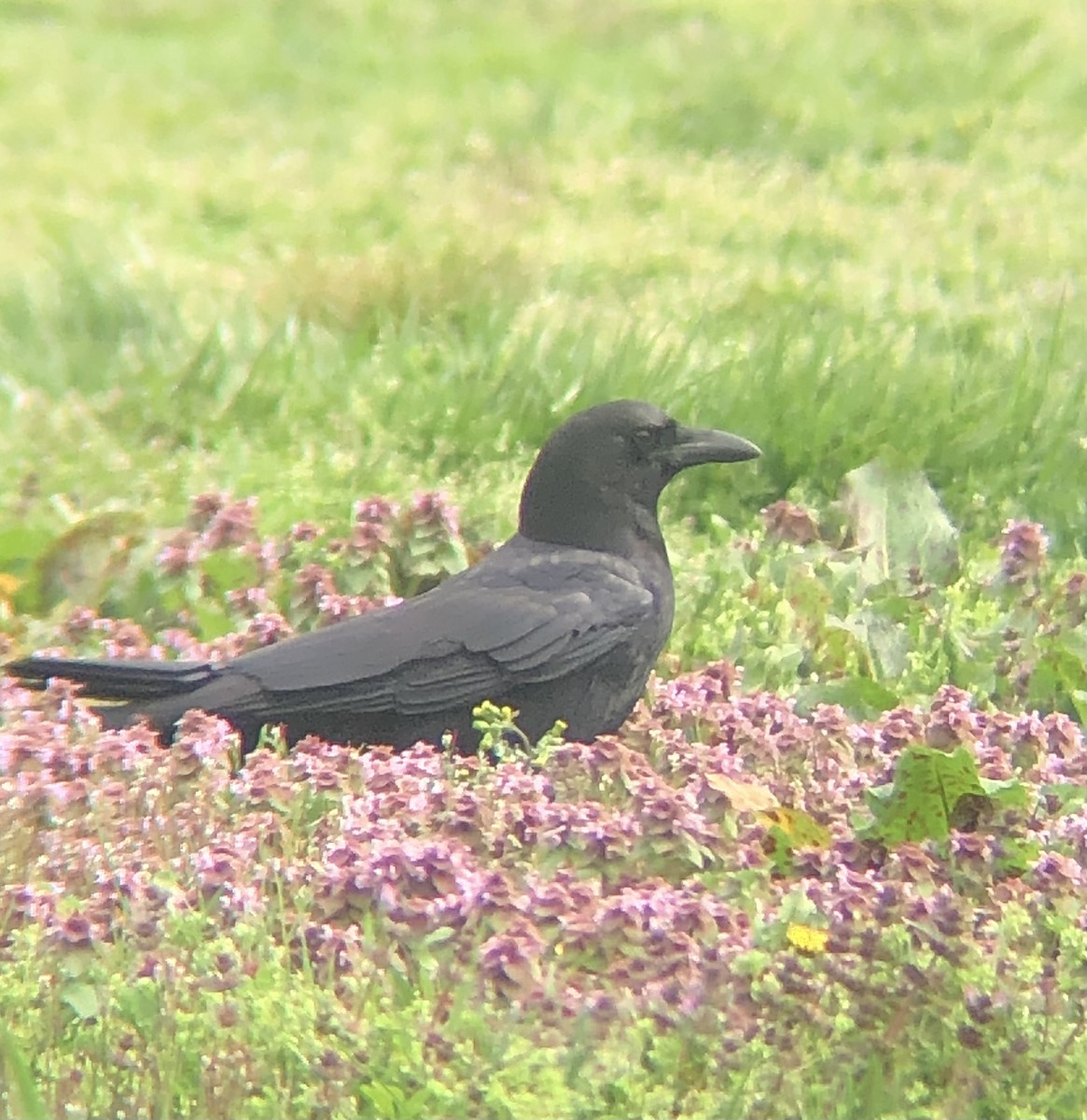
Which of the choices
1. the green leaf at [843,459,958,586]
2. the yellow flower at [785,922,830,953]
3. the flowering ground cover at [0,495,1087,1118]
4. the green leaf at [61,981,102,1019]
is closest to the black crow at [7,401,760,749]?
the flowering ground cover at [0,495,1087,1118]

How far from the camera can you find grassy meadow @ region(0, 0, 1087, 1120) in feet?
10.8

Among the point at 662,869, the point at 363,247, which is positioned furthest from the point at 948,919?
the point at 363,247

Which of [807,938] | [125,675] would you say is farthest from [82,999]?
[125,675]

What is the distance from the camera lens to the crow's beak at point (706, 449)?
208 inches

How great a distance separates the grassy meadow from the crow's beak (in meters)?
0.38

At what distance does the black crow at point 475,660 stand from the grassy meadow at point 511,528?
149mm

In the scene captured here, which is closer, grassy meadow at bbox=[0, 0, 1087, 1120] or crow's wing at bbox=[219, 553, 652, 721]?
grassy meadow at bbox=[0, 0, 1087, 1120]

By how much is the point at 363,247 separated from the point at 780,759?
5627 millimetres

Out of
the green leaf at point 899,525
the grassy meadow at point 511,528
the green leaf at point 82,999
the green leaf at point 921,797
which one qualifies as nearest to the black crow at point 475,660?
the grassy meadow at point 511,528

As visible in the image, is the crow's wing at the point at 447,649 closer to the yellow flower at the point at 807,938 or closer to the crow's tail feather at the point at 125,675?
the crow's tail feather at the point at 125,675

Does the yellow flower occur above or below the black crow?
above

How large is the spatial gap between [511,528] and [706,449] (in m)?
0.86

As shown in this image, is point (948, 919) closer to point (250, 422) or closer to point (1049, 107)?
point (250, 422)

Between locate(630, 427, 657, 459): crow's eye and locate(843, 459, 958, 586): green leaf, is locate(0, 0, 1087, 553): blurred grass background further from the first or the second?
locate(630, 427, 657, 459): crow's eye
